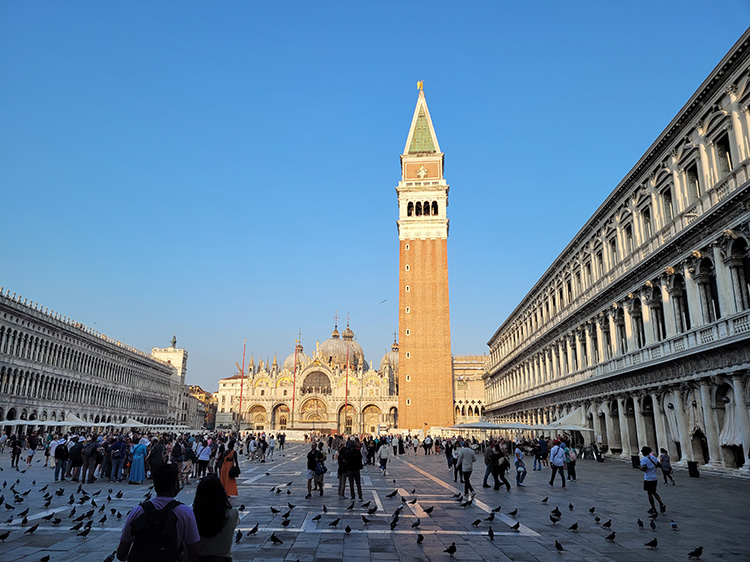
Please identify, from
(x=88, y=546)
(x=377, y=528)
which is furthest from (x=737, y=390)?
(x=88, y=546)

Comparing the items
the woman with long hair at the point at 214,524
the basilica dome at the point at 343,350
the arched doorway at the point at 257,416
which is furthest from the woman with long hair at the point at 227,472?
the basilica dome at the point at 343,350

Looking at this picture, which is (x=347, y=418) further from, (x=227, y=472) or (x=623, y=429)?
(x=227, y=472)

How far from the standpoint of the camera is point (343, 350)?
9700 centimetres

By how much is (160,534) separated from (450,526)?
7.85 meters

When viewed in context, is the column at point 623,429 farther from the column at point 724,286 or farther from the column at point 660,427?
the column at point 724,286

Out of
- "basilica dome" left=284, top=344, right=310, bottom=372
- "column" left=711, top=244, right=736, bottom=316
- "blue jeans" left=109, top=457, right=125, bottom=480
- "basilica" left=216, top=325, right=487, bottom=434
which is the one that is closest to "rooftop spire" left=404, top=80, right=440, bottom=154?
"basilica" left=216, top=325, right=487, bottom=434

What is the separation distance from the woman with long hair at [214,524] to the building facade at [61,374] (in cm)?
3425

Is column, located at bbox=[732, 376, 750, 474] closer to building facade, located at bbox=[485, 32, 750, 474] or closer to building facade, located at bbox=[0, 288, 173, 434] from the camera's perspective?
building facade, located at bbox=[485, 32, 750, 474]

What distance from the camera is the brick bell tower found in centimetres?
6312

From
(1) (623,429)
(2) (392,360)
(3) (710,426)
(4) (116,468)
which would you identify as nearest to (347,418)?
(2) (392,360)

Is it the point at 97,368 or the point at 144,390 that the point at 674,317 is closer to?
the point at 97,368

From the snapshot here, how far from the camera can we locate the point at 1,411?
133ft

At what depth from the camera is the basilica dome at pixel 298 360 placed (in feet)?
291

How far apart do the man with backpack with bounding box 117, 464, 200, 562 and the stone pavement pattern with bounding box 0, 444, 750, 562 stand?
431 centimetres
